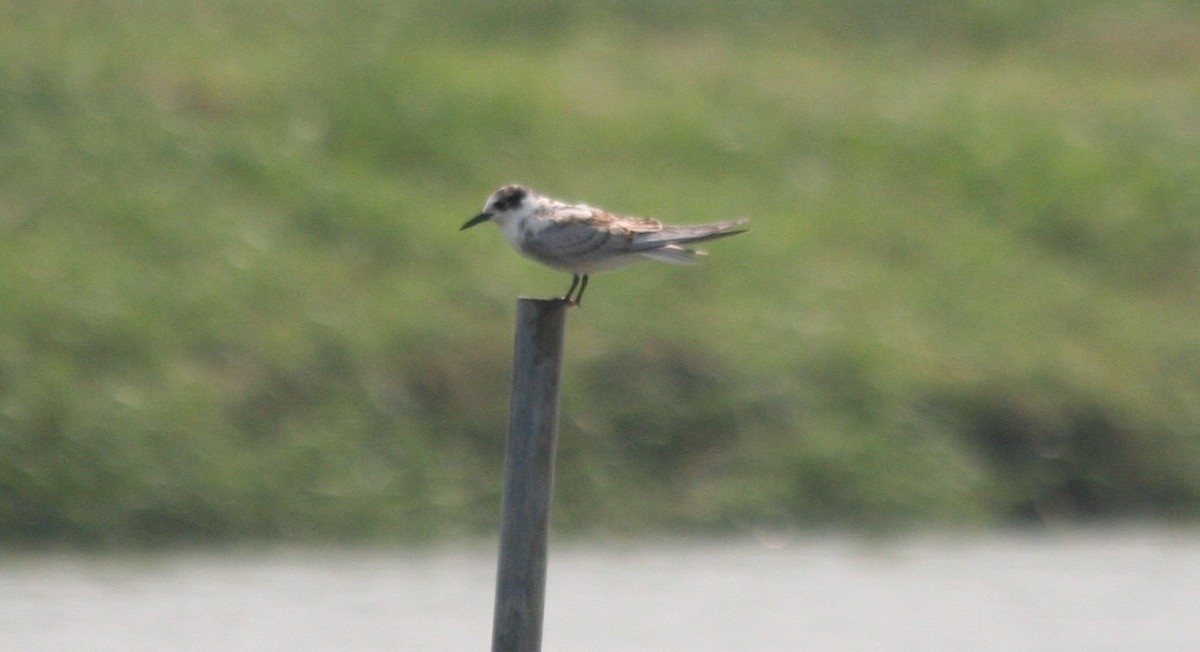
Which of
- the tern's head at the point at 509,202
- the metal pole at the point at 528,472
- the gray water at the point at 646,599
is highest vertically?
the tern's head at the point at 509,202

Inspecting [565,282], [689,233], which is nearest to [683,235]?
[689,233]

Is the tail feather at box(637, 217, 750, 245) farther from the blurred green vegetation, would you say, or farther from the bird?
the blurred green vegetation

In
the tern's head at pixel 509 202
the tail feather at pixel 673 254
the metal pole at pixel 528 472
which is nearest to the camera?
the metal pole at pixel 528 472

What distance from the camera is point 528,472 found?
5.08m

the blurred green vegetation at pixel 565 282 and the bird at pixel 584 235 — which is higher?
the blurred green vegetation at pixel 565 282

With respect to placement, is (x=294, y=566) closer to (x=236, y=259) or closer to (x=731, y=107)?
(x=236, y=259)

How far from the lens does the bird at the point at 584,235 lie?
5.77m

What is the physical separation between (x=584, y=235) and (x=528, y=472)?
3.87 ft

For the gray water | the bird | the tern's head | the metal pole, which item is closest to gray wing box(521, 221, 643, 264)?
the bird

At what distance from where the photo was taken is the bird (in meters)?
5.77

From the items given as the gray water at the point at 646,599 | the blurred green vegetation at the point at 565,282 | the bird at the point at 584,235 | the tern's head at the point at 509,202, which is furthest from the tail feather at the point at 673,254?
the blurred green vegetation at the point at 565,282

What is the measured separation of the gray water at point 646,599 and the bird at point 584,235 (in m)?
3.18

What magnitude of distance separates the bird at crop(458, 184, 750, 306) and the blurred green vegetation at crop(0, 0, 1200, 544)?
14.0 ft

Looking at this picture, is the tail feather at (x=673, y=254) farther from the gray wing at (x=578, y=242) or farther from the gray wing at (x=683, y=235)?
the gray wing at (x=578, y=242)
